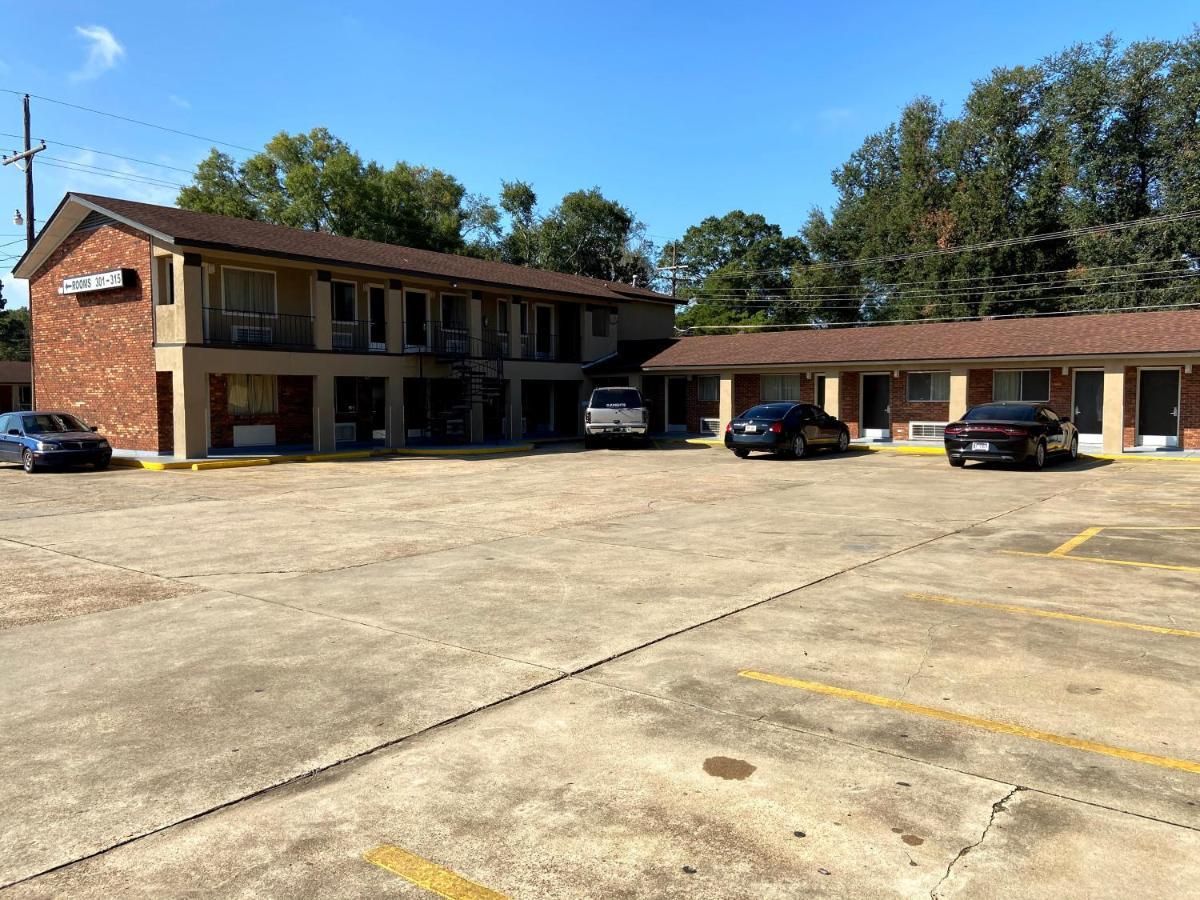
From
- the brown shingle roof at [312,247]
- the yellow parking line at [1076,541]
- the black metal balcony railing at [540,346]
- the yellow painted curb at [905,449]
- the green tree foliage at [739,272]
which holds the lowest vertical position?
the yellow parking line at [1076,541]

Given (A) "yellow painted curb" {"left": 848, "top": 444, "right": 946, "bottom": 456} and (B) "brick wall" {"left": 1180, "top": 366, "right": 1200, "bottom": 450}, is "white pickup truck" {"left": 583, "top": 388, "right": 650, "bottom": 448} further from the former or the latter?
(B) "brick wall" {"left": 1180, "top": 366, "right": 1200, "bottom": 450}

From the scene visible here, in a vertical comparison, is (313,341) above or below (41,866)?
above

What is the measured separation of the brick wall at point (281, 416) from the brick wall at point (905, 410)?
19005 mm

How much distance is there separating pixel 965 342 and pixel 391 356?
1826cm

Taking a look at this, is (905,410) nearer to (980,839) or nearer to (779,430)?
(779,430)

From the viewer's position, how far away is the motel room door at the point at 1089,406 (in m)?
24.8

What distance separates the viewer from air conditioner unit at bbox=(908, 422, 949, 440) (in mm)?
27328

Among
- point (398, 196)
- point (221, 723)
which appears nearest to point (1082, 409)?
point (221, 723)

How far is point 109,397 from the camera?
2456cm

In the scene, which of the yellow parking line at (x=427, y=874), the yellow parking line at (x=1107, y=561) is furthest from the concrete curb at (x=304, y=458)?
the yellow parking line at (x=427, y=874)

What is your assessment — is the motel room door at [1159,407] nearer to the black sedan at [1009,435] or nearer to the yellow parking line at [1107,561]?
the black sedan at [1009,435]

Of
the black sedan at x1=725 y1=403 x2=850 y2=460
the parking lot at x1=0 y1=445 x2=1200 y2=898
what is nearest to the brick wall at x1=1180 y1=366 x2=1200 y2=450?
the black sedan at x1=725 y1=403 x2=850 y2=460

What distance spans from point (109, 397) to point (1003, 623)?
25252 mm

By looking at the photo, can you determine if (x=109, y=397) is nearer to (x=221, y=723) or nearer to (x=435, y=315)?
(x=435, y=315)
